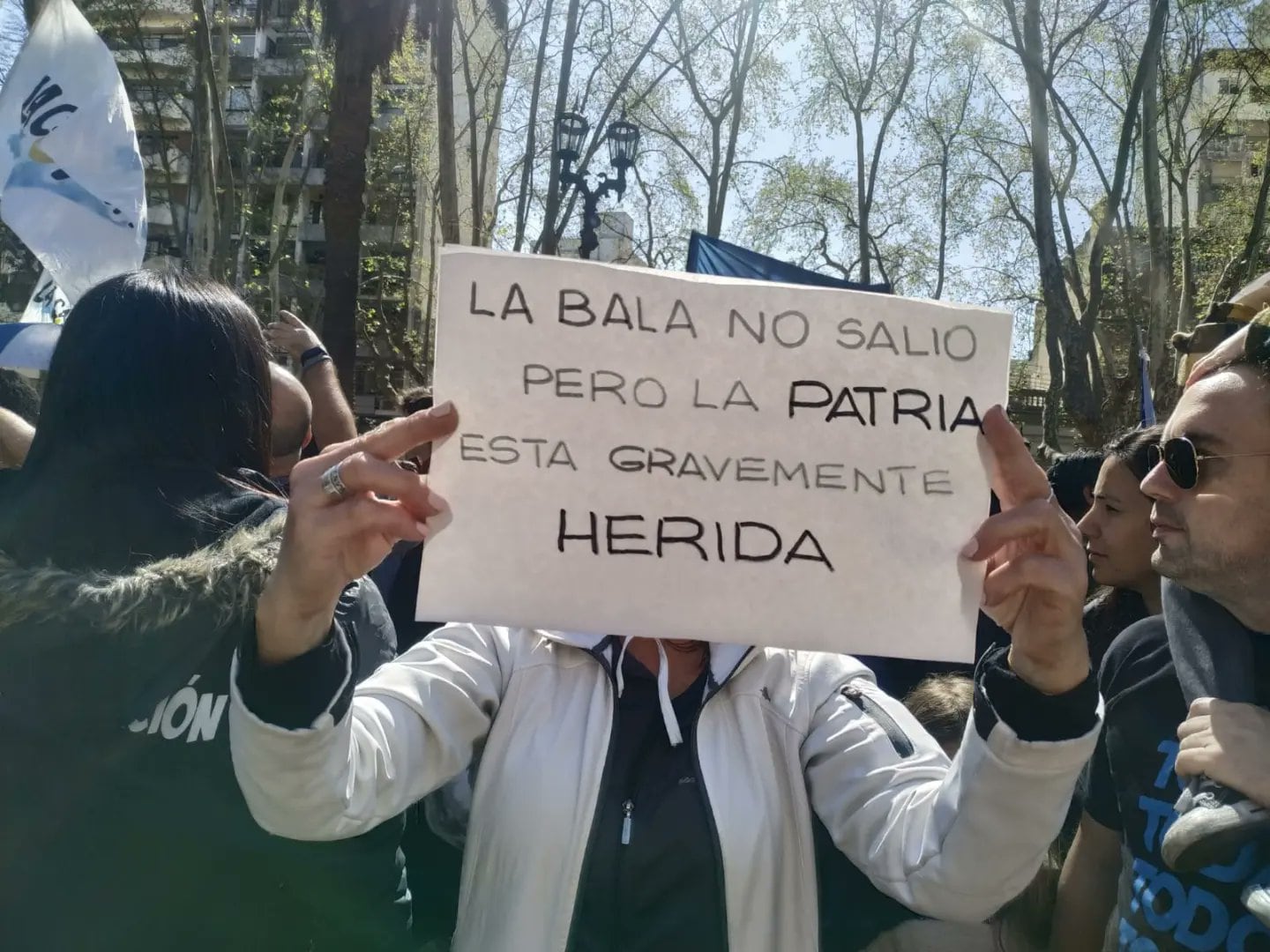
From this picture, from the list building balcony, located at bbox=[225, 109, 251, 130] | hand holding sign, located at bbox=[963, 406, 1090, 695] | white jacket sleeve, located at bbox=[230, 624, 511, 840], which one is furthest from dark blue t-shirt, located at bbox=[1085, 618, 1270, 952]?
building balcony, located at bbox=[225, 109, 251, 130]

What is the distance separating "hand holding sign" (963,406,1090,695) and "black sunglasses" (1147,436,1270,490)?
0.60m

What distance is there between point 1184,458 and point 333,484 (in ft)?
4.69

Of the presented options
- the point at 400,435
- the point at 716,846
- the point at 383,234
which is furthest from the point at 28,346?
the point at 383,234

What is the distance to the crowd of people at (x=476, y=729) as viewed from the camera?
123 cm

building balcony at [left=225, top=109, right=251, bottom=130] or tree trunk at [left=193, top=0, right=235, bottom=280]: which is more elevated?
building balcony at [left=225, top=109, right=251, bottom=130]

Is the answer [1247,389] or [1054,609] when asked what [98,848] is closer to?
[1054,609]

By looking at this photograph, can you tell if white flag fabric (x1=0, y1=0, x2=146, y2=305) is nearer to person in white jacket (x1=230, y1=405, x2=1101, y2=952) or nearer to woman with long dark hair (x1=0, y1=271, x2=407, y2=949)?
woman with long dark hair (x1=0, y1=271, x2=407, y2=949)

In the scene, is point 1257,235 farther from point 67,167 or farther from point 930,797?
point 930,797

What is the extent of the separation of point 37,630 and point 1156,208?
15.3 m

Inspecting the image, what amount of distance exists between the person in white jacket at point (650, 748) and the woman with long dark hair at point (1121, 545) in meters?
1.49

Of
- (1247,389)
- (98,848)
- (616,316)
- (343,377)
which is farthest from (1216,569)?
(343,377)

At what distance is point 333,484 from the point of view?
1194mm

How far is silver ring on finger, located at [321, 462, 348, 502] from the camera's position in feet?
3.92

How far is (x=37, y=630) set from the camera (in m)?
1.29
